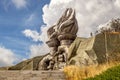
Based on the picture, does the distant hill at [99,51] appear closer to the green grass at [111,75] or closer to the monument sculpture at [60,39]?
the green grass at [111,75]

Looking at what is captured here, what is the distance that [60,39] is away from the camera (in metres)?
25.5

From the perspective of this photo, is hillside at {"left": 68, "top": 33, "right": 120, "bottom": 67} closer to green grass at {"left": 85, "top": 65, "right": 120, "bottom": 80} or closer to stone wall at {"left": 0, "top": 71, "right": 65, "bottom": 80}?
stone wall at {"left": 0, "top": 71, "right": 65, "bottom": 80}

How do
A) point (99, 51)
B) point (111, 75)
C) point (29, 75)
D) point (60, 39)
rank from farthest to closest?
point (60, 39) → point (99, 51) → point (29, 75) → point (111, 75)

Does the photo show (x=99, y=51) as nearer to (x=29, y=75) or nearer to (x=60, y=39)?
(x=29, y=75)

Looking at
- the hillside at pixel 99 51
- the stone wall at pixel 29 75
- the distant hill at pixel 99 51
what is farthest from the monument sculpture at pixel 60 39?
the stone wall at pixel 29 75

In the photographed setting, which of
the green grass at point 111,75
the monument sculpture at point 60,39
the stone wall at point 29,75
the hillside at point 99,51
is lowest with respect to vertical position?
the green grass at point 111,75

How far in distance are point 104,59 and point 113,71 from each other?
5.31 meters

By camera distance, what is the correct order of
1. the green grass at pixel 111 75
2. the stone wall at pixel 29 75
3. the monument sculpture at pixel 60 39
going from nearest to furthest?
1. the green grass at pixel 111 75
2. the stone wall at pixel 29 75
3. the monument sculpture at pixel 60 39

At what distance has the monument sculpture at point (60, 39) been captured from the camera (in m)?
24.5

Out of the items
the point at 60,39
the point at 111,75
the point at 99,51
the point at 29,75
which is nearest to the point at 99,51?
the point at 99,51

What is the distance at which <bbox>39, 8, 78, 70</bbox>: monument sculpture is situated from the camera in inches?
966

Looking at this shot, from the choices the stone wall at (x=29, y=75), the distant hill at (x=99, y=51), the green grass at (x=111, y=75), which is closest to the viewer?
the green grass at (x=111, y=75)

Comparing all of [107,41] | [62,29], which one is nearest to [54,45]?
[62,29]

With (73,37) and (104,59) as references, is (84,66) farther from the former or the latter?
(73,37)
